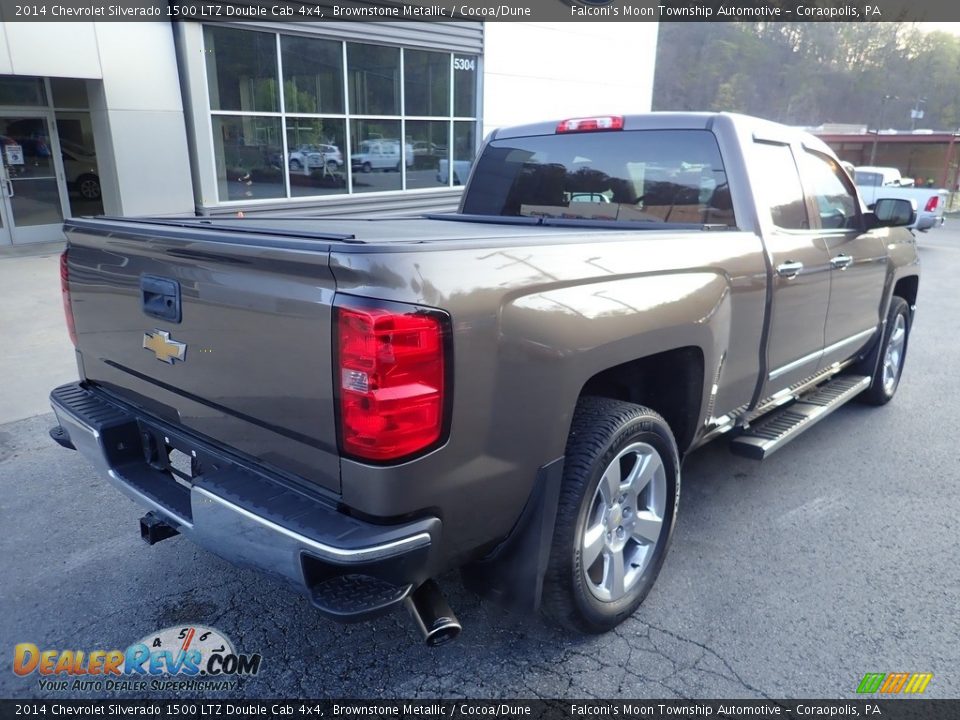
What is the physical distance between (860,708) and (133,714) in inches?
98.0

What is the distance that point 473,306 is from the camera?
6.67ft

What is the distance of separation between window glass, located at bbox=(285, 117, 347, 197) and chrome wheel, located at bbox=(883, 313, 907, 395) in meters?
10.4

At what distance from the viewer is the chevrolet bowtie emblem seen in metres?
2.48

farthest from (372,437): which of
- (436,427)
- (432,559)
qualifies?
(432,559)

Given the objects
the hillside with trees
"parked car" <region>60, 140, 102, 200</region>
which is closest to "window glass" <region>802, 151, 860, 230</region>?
"parked car" <region>60, 140, 102, 200</region>

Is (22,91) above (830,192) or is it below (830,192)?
above

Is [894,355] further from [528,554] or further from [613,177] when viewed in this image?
[528,554]

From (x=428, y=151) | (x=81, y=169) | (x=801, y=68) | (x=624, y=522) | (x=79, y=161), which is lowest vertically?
(x=624, y=522)

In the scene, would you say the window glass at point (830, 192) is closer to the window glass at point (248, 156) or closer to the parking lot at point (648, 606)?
the parking lot at point (648, 606)

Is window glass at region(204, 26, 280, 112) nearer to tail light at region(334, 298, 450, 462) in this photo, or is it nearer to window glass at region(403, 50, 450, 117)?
window glass at region(403, 50, 450, 117)

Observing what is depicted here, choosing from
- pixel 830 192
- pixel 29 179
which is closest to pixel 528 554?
pixel 830 192

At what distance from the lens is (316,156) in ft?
43.9

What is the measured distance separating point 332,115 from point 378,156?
1.49 m

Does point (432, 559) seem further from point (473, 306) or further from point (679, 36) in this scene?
point (679, 36)
